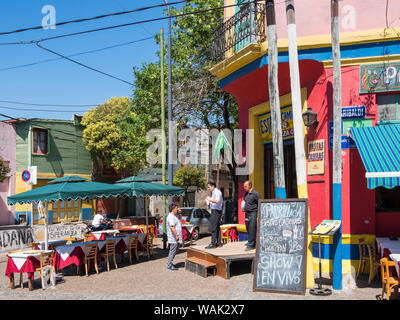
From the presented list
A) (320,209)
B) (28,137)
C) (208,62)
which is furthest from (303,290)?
(28,137)

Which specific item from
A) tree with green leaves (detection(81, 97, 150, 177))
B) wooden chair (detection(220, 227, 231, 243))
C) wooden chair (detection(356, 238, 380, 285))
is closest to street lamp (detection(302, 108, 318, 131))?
wooden chair (detection(356, 238, 380, 285))

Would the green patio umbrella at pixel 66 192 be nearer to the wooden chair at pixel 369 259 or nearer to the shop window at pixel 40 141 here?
the wooden chair at pixel 369 259

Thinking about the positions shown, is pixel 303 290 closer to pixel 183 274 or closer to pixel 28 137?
pixel 183 274

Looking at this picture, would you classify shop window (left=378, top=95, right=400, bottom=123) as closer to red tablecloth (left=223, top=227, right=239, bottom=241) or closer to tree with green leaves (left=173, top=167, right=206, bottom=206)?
red tablecloth (left=223, top=227, right=239, bottom=241)

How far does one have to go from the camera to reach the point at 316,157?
9.45 meters

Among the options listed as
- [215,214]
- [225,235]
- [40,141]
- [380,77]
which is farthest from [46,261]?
[40,141]

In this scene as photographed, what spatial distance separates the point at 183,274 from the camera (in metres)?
9.95

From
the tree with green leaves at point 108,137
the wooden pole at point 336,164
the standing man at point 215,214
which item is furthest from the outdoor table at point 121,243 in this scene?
the tree with green leaves at point 108,137

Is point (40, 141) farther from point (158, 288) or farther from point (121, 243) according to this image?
point (158, 288)

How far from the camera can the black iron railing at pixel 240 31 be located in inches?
398

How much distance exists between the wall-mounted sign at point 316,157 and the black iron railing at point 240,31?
2946mm

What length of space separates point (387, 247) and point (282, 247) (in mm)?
1989

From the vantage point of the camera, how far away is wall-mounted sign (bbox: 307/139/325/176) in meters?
9.27

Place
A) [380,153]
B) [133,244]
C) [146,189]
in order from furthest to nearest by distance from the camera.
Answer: [133,244] → [146,189] → [380,153]
